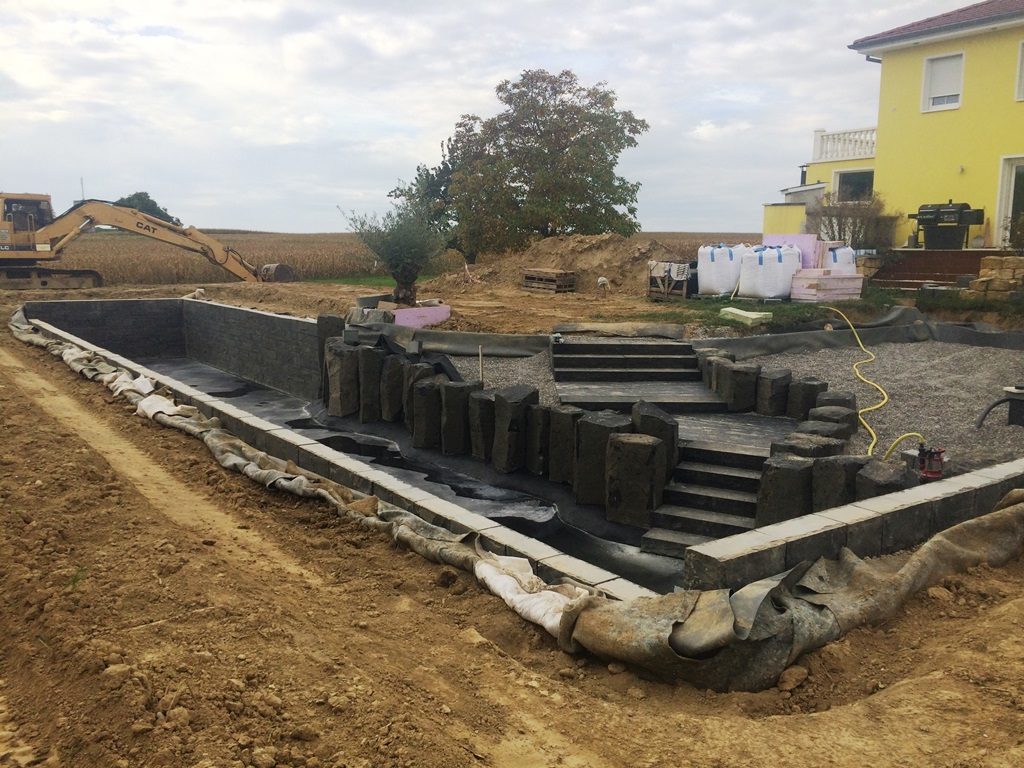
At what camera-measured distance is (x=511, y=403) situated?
10.5 meters

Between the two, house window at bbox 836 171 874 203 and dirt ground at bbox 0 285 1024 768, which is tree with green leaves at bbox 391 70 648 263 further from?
dirt ground at bbox 0 285 1024 768

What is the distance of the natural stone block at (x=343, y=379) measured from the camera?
46.4 feet

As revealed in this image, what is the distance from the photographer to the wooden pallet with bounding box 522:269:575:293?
21.9m

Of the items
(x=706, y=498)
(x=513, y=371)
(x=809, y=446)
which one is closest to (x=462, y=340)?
(x=513, y=371)

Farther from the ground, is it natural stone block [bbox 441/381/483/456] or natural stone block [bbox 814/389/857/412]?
natural stone block [bbox 814/389/857/412]

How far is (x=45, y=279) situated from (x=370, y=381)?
52.7 feet

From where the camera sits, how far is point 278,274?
28.6m

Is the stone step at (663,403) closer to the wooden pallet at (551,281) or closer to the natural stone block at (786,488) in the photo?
the natural stone block at (786,488)

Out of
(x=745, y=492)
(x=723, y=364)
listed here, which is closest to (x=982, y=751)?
(x=745, y=492)

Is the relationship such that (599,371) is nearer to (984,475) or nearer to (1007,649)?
(984,475)

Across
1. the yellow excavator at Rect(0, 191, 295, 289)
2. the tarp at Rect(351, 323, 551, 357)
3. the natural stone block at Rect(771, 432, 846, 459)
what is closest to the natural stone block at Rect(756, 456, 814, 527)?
the natural stone block at Rect(771, 432, 846, 459)

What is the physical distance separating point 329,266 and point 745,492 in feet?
88.0

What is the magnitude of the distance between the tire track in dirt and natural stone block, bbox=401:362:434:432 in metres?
4.26

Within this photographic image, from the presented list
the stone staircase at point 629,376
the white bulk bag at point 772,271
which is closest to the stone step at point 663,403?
the stone staircase at point 629,376
